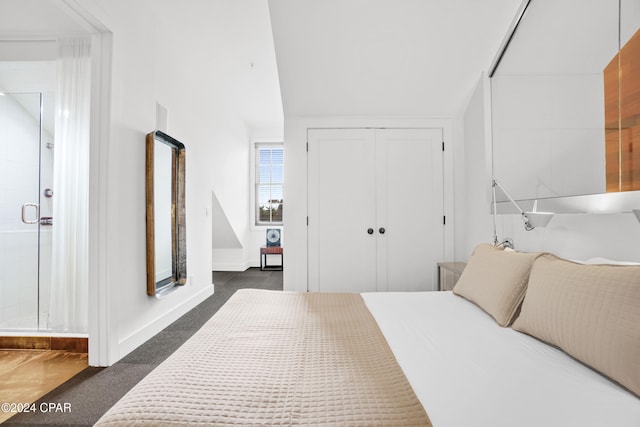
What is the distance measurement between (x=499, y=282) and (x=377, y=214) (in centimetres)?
173

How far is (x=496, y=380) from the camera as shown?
861 millimetres

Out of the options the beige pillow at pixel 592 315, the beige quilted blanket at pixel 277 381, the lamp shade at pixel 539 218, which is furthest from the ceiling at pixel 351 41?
the beige quilted blanket at pixel 277 381

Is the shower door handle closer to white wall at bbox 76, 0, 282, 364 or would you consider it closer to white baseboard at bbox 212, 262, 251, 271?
white wall at bbox 76, 0, 282, 364

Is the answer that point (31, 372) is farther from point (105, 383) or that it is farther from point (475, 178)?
point (475, 178)

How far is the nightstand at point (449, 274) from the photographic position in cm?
243

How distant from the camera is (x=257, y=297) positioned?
5.74 feet

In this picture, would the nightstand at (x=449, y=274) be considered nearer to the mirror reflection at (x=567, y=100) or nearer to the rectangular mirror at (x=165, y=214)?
the mirror reflection at (x=567, y=100)

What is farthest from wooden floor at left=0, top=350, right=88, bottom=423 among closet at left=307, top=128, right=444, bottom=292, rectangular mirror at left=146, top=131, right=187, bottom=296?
closet at left=307, top=128, right=444, bottom=292

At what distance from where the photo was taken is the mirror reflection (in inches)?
51.4

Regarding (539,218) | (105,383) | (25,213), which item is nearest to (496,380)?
(539,218)

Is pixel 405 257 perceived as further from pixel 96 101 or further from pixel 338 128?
pixel 96 101

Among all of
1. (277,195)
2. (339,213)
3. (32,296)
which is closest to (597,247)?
(339,213)

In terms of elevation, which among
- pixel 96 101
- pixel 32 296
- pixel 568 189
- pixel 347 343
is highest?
pixel 96 101

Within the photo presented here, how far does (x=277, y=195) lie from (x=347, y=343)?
212 inches
